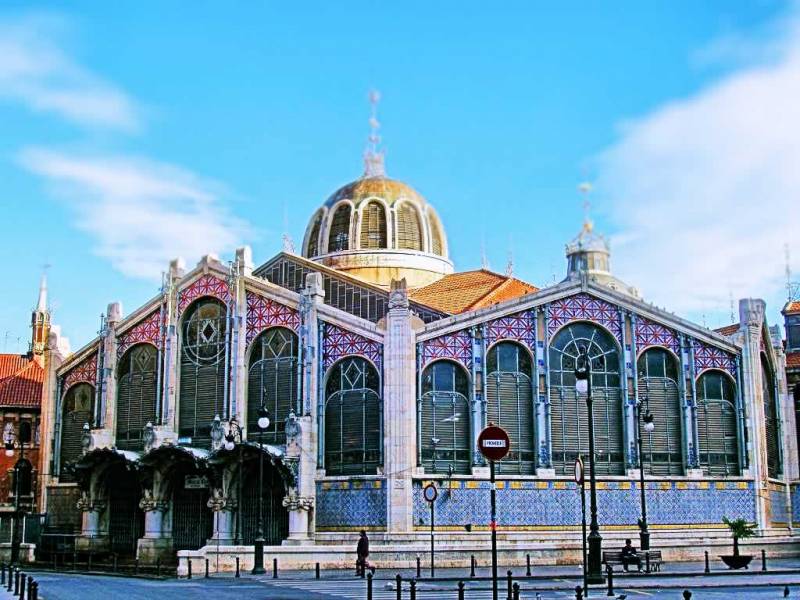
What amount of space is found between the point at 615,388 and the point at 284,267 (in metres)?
19.9

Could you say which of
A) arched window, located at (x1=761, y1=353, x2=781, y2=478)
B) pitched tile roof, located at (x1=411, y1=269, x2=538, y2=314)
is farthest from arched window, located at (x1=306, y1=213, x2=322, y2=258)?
arched window, located at (x1=761, y1=353, x2=781, y2=478)

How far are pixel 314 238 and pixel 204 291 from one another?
42.7 feet

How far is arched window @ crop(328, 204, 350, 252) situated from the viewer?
224 ft

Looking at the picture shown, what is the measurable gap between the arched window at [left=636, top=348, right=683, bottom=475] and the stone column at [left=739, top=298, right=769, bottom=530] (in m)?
3.39

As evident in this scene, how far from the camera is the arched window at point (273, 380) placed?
54438 millimetres

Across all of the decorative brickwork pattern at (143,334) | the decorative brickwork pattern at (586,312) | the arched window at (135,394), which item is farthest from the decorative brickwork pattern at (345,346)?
the arched window at (135,394)

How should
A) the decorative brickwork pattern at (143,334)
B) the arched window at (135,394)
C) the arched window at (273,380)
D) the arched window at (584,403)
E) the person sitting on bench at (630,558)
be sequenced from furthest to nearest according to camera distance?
the decorative brickwork pattern at (143,334), the arched window at (135,394), the arched window at (273,380), the arched window at (584,403), the person sitting on bench at (630,558)

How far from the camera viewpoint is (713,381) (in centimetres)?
5506

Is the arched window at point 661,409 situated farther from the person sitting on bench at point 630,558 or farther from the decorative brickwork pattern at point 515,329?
the person sitting on bench at point 630,558

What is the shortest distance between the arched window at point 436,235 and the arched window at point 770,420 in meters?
20.7

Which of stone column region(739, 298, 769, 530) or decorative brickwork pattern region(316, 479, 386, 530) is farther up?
stone column region(739, 298, 769, 530)

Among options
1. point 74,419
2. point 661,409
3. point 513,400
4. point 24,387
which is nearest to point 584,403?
point 513,400

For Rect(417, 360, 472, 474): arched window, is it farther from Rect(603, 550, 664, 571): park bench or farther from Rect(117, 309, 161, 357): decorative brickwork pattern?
Rect(117, 309, 161, 357): decorative brickwork pattern

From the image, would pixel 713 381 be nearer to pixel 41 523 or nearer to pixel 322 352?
pixel 322 352
